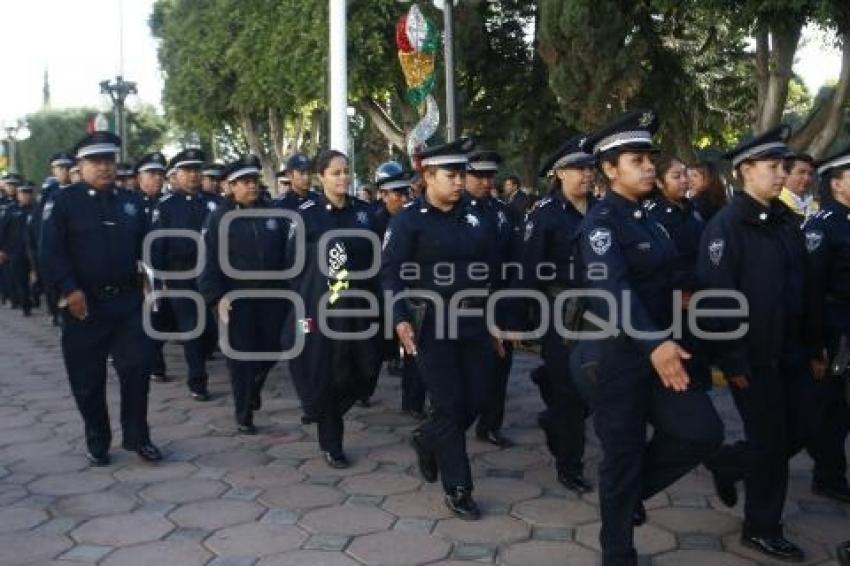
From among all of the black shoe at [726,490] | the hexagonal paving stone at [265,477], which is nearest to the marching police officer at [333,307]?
the hexagonal paving stone at [265,477]

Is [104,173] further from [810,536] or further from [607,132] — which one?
[810,536]

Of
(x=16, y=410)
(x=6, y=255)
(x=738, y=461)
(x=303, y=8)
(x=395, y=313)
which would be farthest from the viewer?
(x=303, y=8)

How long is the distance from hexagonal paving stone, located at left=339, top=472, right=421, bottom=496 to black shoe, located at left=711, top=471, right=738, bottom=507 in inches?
66.6

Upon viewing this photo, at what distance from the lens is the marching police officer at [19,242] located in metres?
13.4

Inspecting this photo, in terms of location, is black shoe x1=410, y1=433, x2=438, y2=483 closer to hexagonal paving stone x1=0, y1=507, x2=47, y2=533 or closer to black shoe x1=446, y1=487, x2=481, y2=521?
black shoe x1=446, y1=487, x2=481, y2=521

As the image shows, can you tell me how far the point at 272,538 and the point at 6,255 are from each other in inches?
437

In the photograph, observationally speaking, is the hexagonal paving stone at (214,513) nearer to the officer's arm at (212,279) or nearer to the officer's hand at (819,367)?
the officer's arm at (212,279)

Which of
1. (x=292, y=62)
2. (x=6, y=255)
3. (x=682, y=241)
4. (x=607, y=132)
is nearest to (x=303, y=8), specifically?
(x=292, y=62)

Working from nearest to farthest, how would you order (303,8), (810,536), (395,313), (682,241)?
(810,536) → (395,313) → (682,241) → (303,8)

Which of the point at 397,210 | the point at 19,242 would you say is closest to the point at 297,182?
the point at 397,210

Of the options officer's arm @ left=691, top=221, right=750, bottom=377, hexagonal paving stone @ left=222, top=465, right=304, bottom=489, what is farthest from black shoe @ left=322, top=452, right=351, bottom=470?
officer's arm @ left=691, top=221, right=750, bottom=377

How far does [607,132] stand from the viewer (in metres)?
3.71

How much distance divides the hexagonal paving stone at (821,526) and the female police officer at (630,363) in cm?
114

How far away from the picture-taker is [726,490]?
4.34 meters
